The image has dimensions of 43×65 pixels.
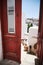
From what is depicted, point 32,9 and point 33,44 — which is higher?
point 32,9

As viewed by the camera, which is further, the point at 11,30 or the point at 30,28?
the point at 30,28

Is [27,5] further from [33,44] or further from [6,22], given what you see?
[33,44]

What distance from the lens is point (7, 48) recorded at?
3441 millimetres

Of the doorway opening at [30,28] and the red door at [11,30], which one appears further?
the doorway opening at [30,28]

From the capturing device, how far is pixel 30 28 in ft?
12.9

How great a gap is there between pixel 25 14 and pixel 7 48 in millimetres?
1359

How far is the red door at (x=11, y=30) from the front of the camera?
3154 mm

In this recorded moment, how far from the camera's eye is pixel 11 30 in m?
3.29

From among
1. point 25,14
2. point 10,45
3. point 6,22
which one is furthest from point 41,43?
point 25,14

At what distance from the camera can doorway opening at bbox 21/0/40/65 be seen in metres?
3.38

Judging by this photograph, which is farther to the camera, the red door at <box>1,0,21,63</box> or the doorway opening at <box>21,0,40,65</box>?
the doorway opening at <box>21,0,40,65</box>

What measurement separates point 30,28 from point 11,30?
0.88m

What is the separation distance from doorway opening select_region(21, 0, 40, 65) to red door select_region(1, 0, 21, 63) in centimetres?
22

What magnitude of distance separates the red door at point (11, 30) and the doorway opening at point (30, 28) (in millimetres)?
216
